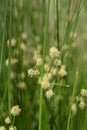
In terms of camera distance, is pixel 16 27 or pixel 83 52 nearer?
pixel 16 27

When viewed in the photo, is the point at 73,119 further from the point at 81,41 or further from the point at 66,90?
the point at 81,41

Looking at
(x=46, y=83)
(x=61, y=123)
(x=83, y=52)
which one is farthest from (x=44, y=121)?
(x=83, y=52)

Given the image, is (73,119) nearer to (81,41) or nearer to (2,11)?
(2,11)

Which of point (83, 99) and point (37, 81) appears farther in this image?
point (37, 81)

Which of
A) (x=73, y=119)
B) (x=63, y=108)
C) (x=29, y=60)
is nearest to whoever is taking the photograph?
(x=73, y=119)

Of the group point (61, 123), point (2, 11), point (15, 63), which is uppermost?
point (2, 11)

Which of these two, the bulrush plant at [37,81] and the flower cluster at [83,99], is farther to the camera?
the bulrush plant at [37,81]

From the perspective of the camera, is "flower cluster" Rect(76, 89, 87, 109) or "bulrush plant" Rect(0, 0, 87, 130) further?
"bulrush plant" Rect(0, 0, 87, 130)

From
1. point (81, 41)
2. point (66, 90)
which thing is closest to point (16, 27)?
point (66, 90)

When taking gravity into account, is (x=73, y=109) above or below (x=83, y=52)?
below

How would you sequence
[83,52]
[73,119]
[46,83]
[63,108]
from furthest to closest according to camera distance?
[83,52] → [63,108] → [73,119] → [46,83]
